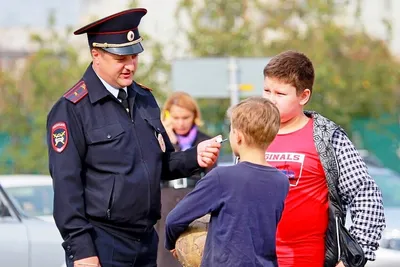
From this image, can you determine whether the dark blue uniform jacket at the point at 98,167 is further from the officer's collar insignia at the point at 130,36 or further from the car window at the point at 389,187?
the car window at the point at 389,187

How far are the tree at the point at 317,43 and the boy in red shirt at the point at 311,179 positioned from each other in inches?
624

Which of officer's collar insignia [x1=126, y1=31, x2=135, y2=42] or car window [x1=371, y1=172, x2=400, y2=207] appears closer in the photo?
officer's collar insignia [x1=126, y1=31, x2=135, y2=42]

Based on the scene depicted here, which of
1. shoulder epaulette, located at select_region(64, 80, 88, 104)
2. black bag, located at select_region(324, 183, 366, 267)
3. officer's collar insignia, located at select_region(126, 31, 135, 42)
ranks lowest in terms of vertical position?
black bag, located at select_region(324, 183, 366, 267)

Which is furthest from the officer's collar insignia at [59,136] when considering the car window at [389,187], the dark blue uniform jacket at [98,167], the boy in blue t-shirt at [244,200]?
the car window at [389,187]

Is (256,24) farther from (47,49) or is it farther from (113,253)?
(113,253)

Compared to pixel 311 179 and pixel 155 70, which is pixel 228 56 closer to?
pixel 155 70

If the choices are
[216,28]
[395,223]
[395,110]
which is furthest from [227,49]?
[395,223]

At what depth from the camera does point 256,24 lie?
21766 millimetres

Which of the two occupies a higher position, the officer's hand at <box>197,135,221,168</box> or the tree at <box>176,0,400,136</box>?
the officer's hand at <box>197,135,221,168</box>

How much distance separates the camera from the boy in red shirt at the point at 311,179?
455 centimetres

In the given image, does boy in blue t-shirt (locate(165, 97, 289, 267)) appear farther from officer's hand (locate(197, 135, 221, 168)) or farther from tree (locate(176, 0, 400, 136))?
tree (locate(176, 0, 400, 136))

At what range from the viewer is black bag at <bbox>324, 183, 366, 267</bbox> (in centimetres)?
450

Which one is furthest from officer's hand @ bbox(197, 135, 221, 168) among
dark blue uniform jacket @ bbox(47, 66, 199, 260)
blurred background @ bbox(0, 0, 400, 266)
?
blurred background @ bbox(0, 0, 400, 266)

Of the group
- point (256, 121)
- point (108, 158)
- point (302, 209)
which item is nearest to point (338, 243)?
point (302, 209)
